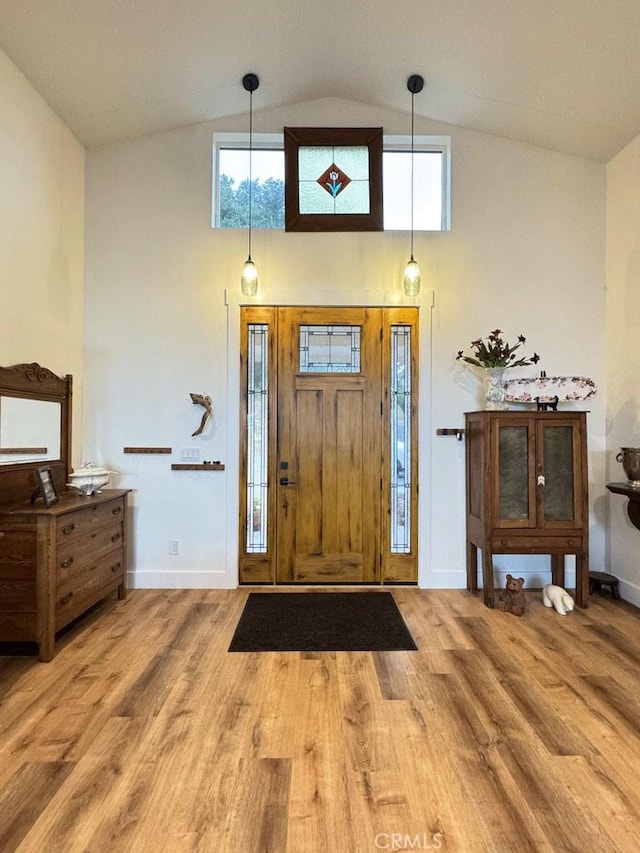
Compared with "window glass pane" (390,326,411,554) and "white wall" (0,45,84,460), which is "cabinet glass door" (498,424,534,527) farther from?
"white wall" (0,45,84,460)

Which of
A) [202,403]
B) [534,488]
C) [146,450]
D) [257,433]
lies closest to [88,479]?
[146,450]

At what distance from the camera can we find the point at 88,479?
11.2 feet

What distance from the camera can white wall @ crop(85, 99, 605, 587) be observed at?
3994 millimetres

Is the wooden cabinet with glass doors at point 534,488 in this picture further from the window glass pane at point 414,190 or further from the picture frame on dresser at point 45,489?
the picture frame on dresser at point 45,489

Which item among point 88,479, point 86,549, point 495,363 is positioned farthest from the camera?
point 495,363

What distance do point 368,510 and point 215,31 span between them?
3607 mm

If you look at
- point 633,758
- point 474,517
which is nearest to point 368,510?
point 474,517

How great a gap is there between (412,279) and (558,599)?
264 cm

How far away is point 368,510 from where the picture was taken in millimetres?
4074

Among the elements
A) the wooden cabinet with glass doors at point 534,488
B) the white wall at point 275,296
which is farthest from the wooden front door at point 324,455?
the wooden cabinet with glass doors at point 534,488

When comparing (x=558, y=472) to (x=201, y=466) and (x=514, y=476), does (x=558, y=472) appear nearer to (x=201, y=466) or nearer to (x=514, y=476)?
(x=514, y=476)

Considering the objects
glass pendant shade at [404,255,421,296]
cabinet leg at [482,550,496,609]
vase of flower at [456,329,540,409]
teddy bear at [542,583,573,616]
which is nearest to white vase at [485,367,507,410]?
vase of flower at [456,329,540,409]

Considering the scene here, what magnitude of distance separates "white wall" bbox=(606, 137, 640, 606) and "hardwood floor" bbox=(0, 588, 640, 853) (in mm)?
950

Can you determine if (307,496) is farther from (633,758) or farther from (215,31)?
(215,31)
